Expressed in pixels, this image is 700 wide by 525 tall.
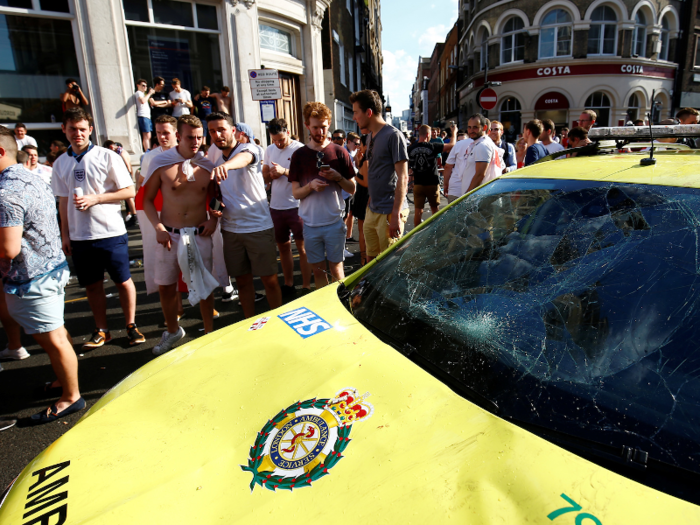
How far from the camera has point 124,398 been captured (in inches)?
60.7

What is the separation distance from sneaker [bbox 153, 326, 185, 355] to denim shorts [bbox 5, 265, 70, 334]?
99 centimetres

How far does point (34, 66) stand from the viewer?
939 centimetres

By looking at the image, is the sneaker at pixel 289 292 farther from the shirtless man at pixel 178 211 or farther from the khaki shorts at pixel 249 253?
the shirtless man at pixel 178 211

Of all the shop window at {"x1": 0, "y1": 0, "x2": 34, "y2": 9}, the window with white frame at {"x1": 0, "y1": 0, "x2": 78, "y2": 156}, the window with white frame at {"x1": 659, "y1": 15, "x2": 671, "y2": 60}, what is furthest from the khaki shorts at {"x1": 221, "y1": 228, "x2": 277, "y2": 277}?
the window with white frame at {"x1": 659, "y1": 15, "x2": 671, "y2": 60}

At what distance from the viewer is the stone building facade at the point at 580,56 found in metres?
26.0

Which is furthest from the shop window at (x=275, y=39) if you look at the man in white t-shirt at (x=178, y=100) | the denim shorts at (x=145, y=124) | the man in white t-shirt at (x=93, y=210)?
the man in white t-shirt at (x=93, y=210)

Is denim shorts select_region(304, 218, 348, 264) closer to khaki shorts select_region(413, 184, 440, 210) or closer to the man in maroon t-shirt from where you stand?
the man in maroon t-shirt

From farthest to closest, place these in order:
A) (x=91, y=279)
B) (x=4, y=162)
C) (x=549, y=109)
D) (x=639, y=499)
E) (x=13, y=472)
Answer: (x=549, y=109)
(x=91, y=279)
(x=4, y=162)
(x=13, y=472)
(x=639, y=499)

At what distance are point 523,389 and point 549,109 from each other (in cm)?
3104

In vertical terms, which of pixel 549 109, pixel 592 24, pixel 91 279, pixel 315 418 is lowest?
pixel 91 279

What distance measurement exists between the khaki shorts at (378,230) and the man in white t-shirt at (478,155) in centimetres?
136

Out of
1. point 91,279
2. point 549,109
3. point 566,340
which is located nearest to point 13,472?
point 91,279

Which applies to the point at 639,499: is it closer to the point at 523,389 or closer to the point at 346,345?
the point at 523,389

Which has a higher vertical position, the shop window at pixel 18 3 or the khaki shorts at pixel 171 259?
the shop window at pixel 18 3
